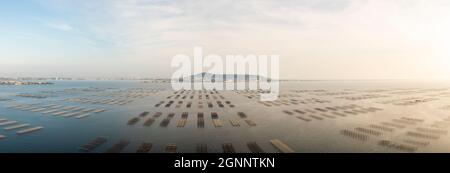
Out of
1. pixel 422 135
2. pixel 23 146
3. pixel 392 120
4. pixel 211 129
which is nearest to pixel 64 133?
pixel 23 146

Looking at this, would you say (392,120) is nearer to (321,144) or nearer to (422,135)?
(422,135)

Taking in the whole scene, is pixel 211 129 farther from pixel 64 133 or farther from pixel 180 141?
pixel 64 133

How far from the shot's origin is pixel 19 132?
2747 cm

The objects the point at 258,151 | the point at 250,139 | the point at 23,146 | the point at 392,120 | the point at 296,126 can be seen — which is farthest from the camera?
the point at 392,120

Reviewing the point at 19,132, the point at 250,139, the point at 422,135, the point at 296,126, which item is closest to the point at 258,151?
the point at 250,139

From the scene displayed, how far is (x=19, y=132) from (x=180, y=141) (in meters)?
17.7

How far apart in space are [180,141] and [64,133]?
508 inches

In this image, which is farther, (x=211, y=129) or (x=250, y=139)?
(x=211, y=129)
